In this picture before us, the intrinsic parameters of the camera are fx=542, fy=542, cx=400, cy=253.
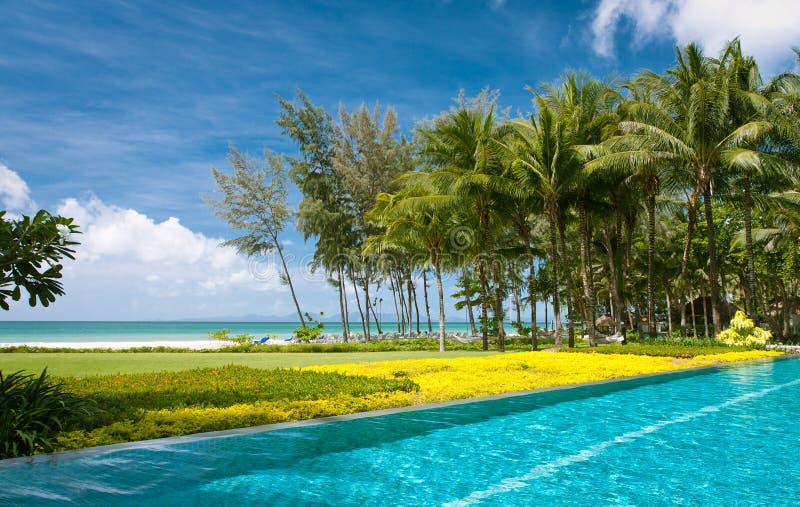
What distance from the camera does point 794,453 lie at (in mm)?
6543

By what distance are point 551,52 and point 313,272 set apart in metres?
21.1

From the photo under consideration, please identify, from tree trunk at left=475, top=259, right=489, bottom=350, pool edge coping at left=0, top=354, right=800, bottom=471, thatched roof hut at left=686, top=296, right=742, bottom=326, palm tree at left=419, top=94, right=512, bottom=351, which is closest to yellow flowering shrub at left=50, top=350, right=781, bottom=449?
pool edge coping at left=0, top=354, right=800, bottom=471

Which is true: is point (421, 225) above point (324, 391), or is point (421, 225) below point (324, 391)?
above

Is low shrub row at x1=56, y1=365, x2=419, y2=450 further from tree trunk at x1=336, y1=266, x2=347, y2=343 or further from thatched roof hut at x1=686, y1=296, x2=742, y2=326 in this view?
thatched roof hut at x1=686, y1=296, x2=742, y2=326

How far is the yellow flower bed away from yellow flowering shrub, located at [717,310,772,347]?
193 inches

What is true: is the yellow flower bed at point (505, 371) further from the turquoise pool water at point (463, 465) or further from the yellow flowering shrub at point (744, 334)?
the yellow flowering shrub at point (744, 334)

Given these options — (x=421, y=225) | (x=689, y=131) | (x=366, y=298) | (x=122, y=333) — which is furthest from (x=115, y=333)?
(x=689, y=131)

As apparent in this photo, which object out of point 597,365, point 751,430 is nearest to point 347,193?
A: point 597,365

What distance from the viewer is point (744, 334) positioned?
70.5ft

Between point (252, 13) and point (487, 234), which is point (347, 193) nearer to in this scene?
point (487, 234)

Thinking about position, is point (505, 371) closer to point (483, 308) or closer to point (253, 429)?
point (253, 429)

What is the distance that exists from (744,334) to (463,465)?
66.1 feet

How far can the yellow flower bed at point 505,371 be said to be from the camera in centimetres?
1047

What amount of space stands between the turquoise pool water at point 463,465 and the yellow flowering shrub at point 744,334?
45.2ft
